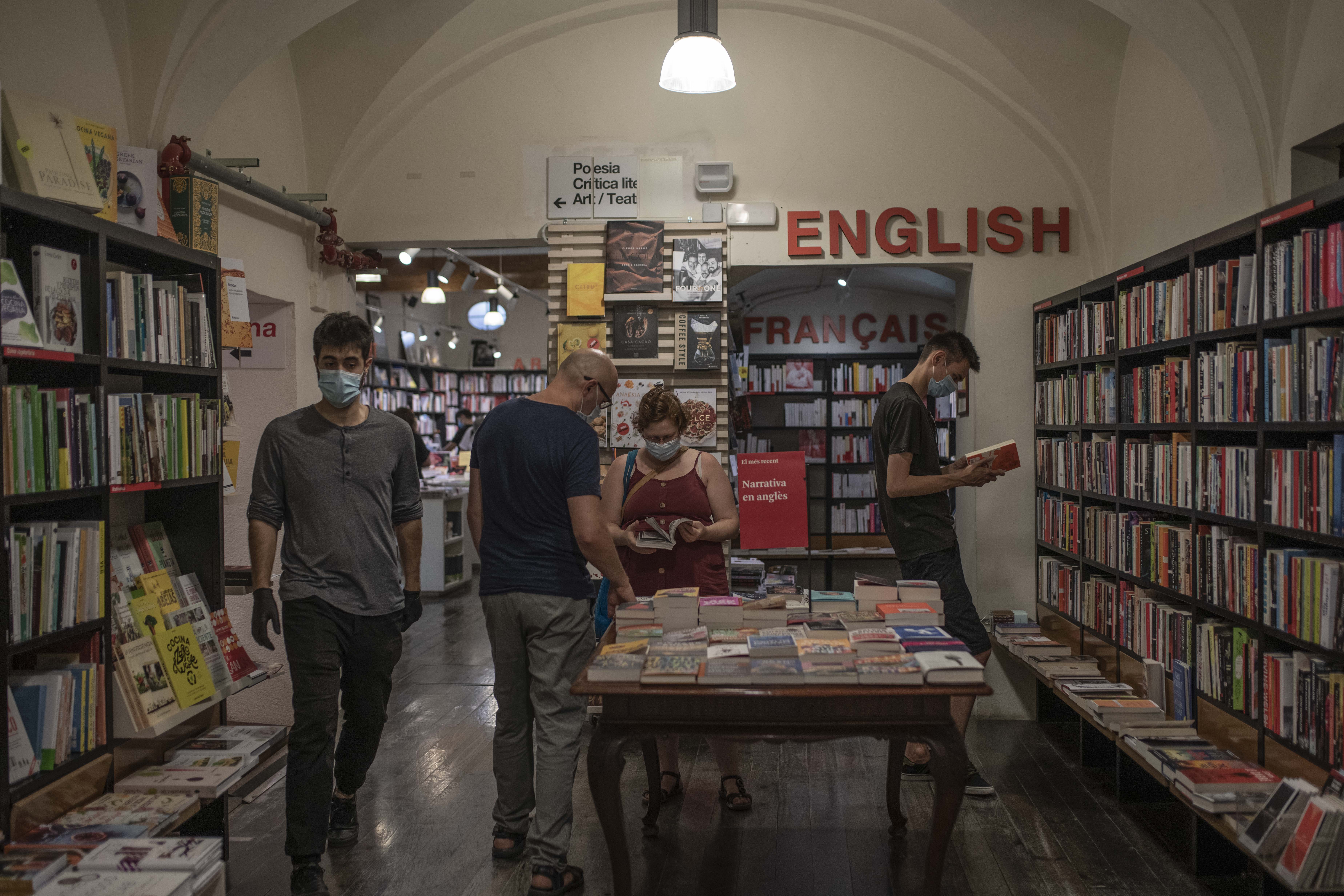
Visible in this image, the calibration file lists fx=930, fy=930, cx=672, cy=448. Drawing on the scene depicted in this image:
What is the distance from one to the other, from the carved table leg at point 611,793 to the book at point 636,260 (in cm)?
315

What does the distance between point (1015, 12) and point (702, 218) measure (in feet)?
6.59

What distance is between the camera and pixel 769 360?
36.9ft

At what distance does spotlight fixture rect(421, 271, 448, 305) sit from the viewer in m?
11.3

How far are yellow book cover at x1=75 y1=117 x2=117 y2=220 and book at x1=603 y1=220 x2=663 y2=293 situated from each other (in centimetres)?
278

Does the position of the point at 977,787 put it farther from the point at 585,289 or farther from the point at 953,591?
the point at 585,289

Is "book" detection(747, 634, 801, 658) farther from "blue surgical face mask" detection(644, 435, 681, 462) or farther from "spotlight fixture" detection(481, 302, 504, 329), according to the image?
"spotlight fixture" detection(481, 302, 504, 329)

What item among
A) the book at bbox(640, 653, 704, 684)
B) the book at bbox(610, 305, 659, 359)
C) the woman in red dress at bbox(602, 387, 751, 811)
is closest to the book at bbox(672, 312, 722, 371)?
the book at bbox(610, 305, 659, 359)

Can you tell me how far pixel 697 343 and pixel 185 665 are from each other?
3152mm

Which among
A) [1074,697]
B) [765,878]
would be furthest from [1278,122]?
[765,878]

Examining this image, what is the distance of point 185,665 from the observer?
3027 mm

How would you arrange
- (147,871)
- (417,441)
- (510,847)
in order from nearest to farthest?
(147,871)
(510,847)
(417,441)

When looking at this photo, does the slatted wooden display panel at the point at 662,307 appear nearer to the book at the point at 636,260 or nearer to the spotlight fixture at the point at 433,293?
the book at the point at 636,260

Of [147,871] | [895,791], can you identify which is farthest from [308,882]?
[895,791]

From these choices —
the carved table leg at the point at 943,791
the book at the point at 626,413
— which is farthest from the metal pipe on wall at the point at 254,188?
the carved table leg at the point at 943,791
